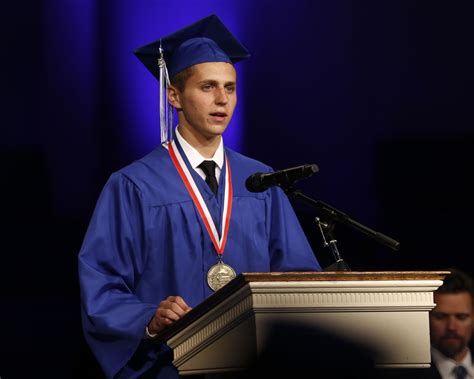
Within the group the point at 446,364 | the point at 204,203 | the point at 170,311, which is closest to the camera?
the point at 170,311

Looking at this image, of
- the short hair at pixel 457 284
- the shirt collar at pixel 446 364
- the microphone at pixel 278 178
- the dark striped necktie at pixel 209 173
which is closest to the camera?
the microphone at pixel 278 178

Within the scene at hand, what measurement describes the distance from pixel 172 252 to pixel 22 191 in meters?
1.17

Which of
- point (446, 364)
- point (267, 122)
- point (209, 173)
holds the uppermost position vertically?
point (267, 122)

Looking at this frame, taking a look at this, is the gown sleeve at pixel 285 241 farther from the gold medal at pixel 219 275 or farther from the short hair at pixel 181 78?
the short hair at pixel 181 78

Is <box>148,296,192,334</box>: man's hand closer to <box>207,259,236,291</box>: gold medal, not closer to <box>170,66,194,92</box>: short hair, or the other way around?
<box>207,259,236,291</box>: gold medal

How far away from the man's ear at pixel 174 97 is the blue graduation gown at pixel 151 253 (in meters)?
0.18

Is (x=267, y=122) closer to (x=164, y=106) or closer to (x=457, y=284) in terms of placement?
(x=164, y=106)

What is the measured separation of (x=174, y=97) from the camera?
3.63 m

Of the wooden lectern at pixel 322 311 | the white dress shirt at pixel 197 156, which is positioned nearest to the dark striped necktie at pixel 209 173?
the white dress shirt at pixel 197 156

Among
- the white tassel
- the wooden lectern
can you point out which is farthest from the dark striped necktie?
the wooden lectern

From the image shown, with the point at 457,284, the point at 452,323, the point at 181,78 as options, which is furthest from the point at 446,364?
the point at 181,78

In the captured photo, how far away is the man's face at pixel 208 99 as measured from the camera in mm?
3498

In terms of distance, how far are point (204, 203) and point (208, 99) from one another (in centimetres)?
35

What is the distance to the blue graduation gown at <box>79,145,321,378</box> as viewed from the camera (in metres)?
3.15
